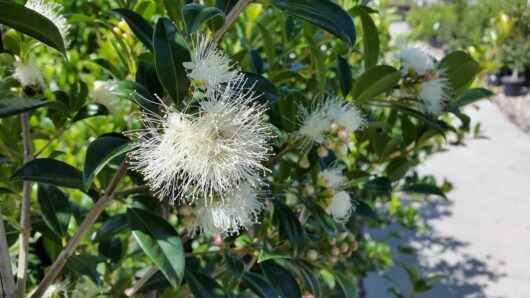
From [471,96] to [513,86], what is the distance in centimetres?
642

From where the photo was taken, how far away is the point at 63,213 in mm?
815

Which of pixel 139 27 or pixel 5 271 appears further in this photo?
pixel 139 27

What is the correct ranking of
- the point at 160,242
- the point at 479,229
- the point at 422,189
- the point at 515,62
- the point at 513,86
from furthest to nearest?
the point at 513,86 → the point at 515,62 → the point at 479,229 → the point at 422,189 → the point at 160,242

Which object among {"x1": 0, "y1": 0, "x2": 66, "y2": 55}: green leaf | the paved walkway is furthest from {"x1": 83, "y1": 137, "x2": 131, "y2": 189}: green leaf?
the paved walkway

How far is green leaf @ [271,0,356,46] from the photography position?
0.63 metres

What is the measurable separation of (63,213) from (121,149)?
32 centimetres

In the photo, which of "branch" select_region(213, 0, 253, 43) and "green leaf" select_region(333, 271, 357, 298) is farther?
"green leaf" select_region(333, 271, 357, 298)

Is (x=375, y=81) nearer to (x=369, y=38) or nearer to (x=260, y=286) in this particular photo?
(x=369, y=38)

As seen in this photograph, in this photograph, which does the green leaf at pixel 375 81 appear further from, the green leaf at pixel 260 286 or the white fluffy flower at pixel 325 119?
the green leaf at pixel 260 286

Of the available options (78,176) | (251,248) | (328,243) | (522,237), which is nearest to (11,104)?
→ (78,176)

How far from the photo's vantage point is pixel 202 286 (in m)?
0.72

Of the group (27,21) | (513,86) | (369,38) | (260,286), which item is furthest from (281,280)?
(513,86)

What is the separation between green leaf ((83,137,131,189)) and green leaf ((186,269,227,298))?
0.78 feet

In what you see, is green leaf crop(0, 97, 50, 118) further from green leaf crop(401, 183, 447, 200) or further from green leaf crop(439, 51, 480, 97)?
green leaf crop(401, 183, 447, 200)
